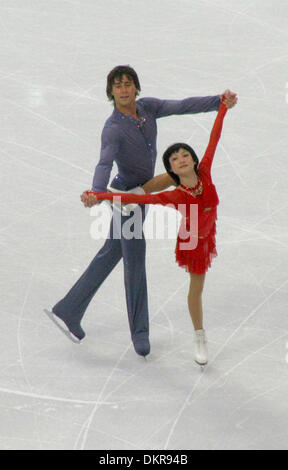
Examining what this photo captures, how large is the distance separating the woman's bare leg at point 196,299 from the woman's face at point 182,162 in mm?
552

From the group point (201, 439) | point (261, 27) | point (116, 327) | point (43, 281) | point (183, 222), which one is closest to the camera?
point (201, 439)

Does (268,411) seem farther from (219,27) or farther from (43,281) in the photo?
(219,27)

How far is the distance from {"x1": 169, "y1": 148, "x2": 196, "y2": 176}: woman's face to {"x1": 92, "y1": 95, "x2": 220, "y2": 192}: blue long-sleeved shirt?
0.66 ft

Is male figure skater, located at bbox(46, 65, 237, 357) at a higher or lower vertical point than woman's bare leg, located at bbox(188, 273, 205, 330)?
higher

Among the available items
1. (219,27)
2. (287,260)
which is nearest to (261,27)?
(219,27)

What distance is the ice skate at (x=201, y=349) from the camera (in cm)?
574

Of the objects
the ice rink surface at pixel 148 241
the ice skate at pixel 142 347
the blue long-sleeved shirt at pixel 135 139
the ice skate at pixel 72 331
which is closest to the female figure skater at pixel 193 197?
the blue long-sleeved shirt at pixel 135 139

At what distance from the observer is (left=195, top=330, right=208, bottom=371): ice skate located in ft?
18.8

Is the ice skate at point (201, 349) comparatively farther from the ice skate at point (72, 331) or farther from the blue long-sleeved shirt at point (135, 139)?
the blue long-sleeved shirt at point (135, 139)

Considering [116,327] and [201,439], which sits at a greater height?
[116,327]

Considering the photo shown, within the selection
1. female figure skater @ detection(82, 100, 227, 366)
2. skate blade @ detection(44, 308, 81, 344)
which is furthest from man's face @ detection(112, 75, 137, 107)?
skate blade @ detection(44, 308, 81, 344)

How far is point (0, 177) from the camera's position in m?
7.67

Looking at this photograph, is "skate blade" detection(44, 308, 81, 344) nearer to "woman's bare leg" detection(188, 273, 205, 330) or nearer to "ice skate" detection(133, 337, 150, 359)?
"ice skate" detection(133, 337, 150, 359)

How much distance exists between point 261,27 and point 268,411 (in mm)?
4826
